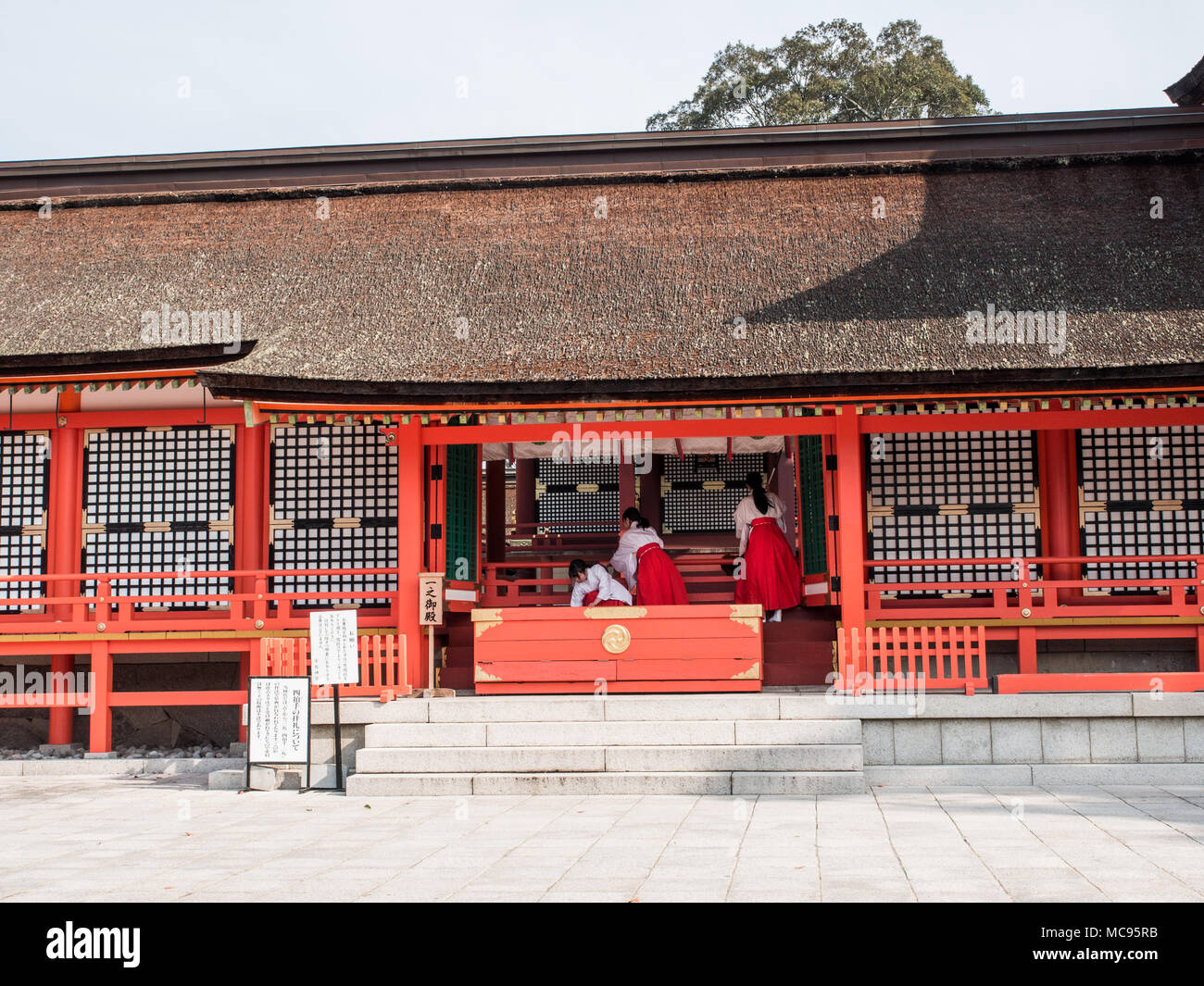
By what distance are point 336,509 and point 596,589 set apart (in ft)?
10.3

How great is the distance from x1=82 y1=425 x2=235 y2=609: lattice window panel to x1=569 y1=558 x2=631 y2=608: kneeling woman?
401 cm

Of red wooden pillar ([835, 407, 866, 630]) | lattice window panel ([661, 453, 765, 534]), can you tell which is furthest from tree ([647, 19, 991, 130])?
red wooden pillar ([835, 407, 866, 630])

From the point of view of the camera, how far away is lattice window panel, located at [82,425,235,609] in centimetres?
1341

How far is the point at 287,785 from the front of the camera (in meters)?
10.6

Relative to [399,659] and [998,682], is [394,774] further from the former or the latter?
[998,682]

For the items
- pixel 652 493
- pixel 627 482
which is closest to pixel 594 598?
pixel 627 482

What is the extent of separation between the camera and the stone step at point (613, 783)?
31.5 ft

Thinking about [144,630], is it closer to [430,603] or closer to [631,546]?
[430,603]

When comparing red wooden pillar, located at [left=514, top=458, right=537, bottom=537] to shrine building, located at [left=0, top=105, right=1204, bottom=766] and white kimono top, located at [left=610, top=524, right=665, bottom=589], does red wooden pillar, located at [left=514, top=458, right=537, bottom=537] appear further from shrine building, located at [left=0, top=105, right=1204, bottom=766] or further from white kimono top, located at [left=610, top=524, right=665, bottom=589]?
white kimono top, located at [left=610, top=524, right=665, bottom=589]

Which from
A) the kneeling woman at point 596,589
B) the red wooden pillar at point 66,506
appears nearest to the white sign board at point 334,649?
the kneeling woman at point 596,589

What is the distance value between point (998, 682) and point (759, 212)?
6810 millimetres

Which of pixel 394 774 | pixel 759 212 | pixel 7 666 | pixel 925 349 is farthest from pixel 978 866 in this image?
pixel 7 666
